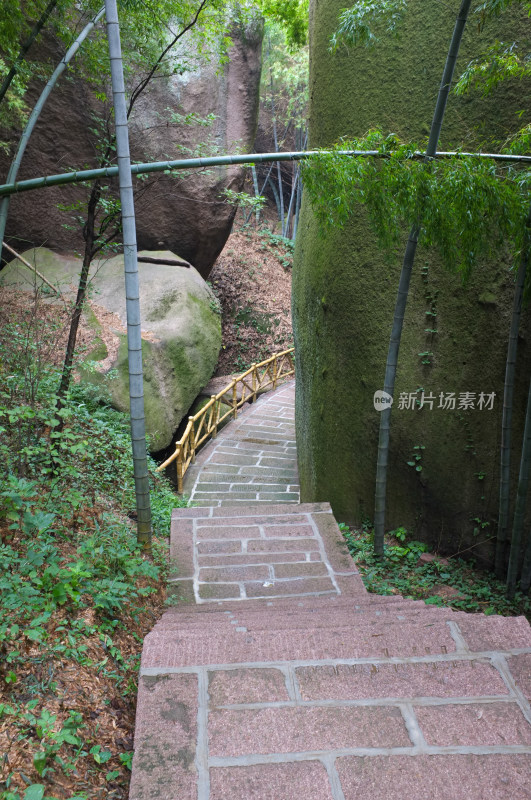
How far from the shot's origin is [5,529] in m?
2.78

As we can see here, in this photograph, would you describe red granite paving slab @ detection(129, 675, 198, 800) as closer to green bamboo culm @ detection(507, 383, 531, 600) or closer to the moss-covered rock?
green bamboo culm @ detection(507, 383, 531, 600)

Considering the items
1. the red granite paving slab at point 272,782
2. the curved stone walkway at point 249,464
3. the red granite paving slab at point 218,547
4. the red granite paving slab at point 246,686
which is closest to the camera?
the red granite paving slab at point 272,782

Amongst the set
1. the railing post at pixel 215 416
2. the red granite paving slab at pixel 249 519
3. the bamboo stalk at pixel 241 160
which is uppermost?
the bamboo stalk at pixel 241 160

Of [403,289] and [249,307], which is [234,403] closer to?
[249,307]

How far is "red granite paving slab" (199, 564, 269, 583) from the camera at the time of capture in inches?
133

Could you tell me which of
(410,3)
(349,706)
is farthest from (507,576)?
(410,3)

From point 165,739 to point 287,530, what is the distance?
2.49 m

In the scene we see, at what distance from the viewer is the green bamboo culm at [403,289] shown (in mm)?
2811

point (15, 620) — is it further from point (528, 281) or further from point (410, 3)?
point (410, 3)

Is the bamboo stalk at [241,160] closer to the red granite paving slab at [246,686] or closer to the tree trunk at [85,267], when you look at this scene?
the tree trunk at [85,267]

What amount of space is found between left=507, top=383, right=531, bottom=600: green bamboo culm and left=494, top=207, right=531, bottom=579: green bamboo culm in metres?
0.13

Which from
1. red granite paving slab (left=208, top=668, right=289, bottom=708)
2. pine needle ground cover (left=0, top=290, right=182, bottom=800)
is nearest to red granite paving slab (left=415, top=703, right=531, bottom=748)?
red granite paving slab (left=208, top=668, right=289, bottom=708)

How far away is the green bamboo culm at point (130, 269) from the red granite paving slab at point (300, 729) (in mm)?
1717

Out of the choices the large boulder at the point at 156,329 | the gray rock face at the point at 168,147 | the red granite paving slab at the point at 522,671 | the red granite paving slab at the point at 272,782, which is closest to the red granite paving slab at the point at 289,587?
the red granite paving slab at the point at 522,671
